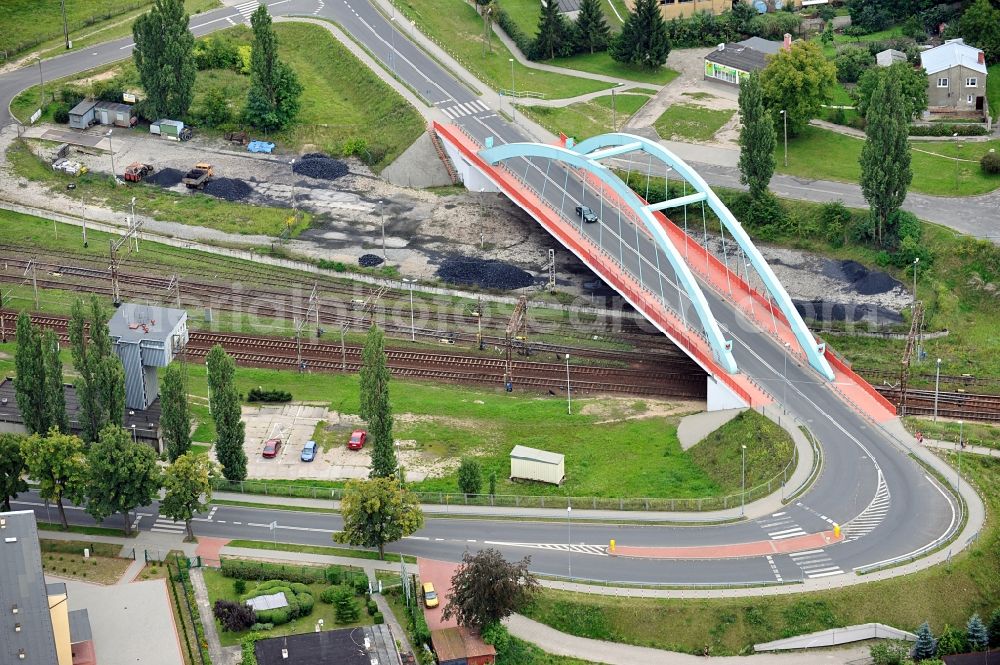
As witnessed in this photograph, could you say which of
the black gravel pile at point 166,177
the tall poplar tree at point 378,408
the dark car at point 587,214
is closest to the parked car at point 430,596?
the tall poplar tree at point 378,408

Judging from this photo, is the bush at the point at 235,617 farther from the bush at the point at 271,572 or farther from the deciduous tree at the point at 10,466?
the deciduous tree at the point at 10,466

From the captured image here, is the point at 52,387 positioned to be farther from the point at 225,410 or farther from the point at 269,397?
the point at 269,397

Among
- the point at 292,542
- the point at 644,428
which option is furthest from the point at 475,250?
the point at 292,542

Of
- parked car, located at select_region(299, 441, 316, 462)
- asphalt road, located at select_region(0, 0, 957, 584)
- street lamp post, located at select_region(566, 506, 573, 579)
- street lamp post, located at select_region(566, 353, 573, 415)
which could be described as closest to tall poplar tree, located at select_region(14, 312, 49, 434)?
asphalt road, located at select_region(0, 0, 957, 584)

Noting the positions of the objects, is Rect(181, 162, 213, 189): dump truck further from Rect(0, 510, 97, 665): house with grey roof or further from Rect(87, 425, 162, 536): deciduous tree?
Rect(0, 510, 97, 665): house with grey roof

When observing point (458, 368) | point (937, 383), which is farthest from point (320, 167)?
point (937, 383)
